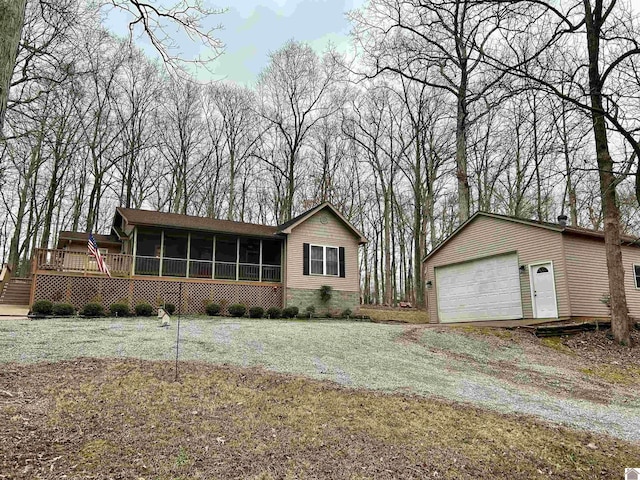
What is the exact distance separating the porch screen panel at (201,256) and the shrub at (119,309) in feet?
12.9

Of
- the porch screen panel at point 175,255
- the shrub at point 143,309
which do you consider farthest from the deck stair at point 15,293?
the shrub at point 143,309

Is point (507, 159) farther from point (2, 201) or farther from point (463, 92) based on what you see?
point (2, 201)

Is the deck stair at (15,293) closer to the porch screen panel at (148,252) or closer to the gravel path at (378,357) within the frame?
the porch screen panel at (148,252)

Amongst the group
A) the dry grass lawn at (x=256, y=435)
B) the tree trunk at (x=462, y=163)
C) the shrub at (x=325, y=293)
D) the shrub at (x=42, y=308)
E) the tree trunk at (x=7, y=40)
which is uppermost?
the tree trunk at (x=462, y=163)

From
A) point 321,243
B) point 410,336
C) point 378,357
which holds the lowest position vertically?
point 378,357

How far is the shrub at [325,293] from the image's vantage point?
19.2 meters

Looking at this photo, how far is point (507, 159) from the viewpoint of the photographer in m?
26.0

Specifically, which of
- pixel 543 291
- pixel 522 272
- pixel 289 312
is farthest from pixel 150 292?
pixel 543 291

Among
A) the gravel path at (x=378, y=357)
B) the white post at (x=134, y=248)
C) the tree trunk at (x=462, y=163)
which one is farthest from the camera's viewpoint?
the tree trunk at (x=462, y=163)

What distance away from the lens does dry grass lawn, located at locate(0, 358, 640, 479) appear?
12.3 ft

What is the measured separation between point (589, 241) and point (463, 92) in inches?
304

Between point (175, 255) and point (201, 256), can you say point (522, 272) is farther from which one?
point (175, 255)

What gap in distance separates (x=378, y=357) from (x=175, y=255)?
12.3 metres

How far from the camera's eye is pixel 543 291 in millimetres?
13703
